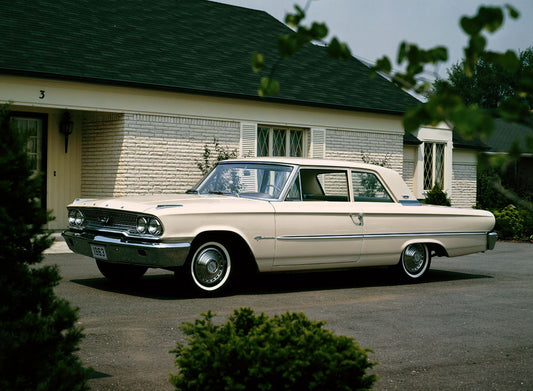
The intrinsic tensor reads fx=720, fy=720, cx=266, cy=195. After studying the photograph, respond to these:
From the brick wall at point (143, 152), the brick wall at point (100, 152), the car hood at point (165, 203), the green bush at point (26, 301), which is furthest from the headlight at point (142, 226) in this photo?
the brick wall at point (100, 152)

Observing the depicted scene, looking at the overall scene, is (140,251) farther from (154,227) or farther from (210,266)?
(210,266)

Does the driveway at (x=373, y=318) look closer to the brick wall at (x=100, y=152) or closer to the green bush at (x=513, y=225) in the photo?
the brick wall at (x=100, y=152)

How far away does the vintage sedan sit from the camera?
297 inches

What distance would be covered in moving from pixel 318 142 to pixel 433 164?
19.1 ft

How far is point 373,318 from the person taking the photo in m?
6.94

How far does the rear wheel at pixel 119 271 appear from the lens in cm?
873

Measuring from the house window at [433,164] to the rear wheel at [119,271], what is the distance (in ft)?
50.5

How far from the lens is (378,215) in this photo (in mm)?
8992

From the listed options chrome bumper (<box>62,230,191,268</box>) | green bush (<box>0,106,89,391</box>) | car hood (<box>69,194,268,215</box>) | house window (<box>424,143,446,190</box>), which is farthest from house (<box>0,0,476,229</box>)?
green bush (<box>0,106,89,391</box>)

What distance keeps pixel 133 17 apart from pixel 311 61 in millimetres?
5578

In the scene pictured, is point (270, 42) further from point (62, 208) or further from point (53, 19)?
point (62, 208)

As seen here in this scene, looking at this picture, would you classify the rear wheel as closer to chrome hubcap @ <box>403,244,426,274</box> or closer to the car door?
the car door

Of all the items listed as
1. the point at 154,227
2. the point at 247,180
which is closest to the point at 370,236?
the point at 247,180

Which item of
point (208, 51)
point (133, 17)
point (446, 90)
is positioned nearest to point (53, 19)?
point (133, 17)
